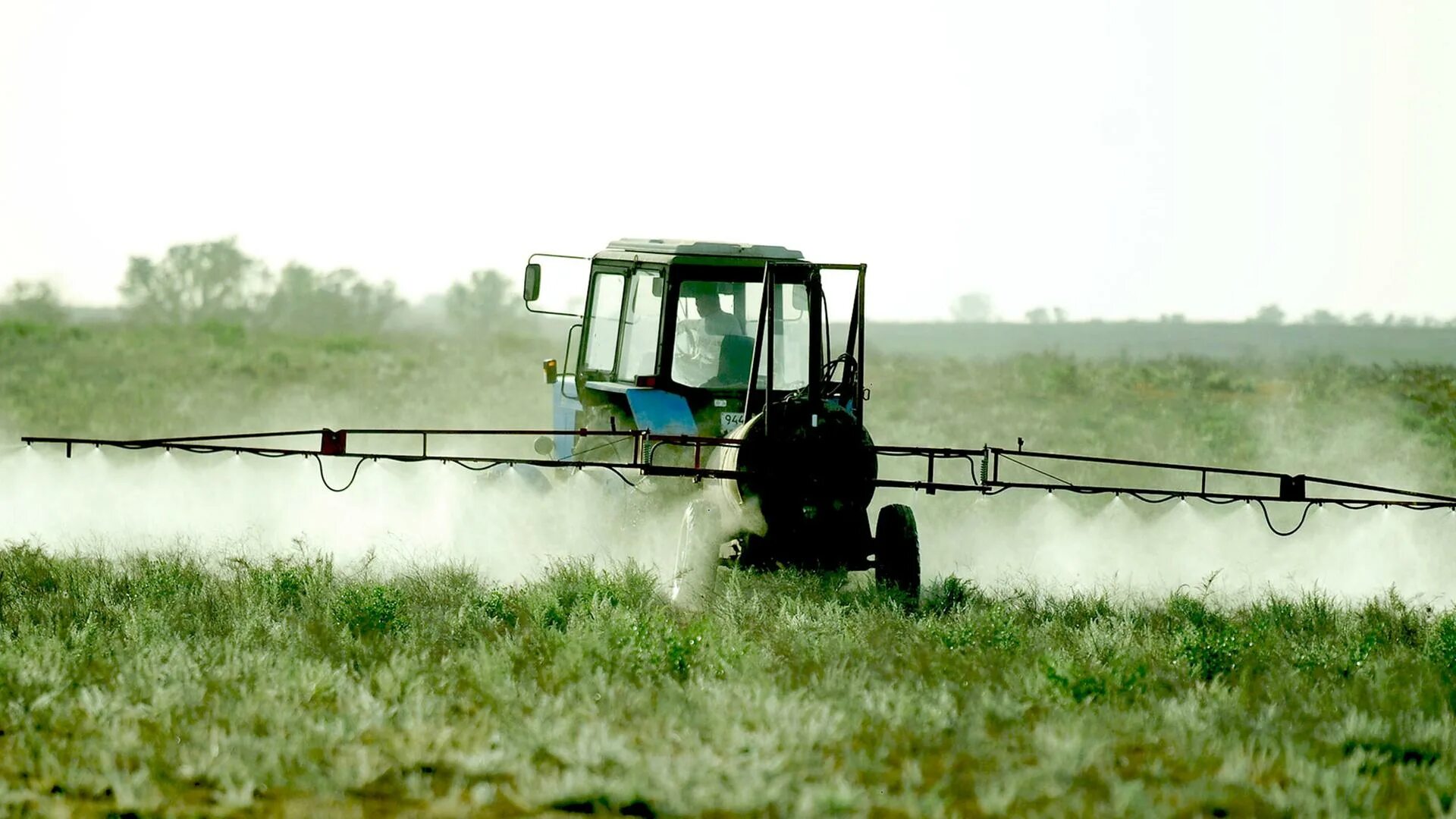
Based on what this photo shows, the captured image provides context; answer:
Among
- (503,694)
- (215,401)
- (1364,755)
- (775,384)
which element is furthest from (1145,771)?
(215,401)

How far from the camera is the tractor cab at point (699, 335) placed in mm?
12727

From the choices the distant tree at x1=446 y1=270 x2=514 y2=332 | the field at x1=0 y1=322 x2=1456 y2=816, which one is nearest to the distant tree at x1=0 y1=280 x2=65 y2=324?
the distant tree at x1=446 y1=270 x2=514 y2=332

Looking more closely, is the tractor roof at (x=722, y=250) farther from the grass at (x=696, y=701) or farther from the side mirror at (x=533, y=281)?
the grass at (x=696, y=701)

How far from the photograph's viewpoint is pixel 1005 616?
11.4m

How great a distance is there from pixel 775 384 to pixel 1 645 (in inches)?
242

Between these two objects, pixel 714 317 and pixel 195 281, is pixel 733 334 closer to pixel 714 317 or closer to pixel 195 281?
pixel 714 317

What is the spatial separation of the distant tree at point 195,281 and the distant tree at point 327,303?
161 cm

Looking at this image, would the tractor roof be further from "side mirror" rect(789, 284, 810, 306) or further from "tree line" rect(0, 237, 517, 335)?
"tree line" rect(0, 237, 517, 335)

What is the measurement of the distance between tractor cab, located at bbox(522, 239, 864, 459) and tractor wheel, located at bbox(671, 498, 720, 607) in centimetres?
111

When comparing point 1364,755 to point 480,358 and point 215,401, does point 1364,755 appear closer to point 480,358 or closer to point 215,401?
point 215,401

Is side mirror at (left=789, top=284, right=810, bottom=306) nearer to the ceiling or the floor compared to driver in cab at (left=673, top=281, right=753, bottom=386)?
nearer to the ceiling

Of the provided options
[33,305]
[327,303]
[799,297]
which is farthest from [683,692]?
[327,303]

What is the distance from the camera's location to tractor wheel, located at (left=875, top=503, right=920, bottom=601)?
11.9 meters

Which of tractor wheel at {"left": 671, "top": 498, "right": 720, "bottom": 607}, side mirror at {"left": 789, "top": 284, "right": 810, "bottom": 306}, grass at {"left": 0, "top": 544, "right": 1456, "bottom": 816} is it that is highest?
side mirror at {"left": 789, "top": 284, "right": 810, "bottom": 306}
